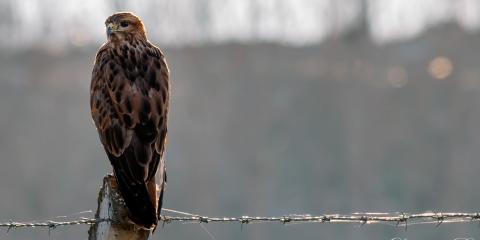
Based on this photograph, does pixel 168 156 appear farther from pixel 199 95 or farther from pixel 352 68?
pixel 352 68

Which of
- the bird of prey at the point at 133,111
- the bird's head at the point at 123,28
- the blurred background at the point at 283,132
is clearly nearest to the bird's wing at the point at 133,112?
the bird of prey at the point at 133,111

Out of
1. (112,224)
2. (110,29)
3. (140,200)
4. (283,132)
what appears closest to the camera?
(112,224)

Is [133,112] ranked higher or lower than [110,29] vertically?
lower

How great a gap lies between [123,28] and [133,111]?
1.15m

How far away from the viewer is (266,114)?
75.2 feet

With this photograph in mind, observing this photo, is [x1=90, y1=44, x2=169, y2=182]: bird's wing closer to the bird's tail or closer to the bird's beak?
the bird's tail

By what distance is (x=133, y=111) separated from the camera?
215 inches

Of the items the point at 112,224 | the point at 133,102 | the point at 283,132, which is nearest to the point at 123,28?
the point at 133,102

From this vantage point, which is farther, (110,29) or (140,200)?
(110,29)

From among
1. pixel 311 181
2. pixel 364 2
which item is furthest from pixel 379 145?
pixel 364 2

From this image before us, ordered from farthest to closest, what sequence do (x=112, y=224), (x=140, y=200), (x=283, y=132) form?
(x=283, y=132)
(x=140, y=200)
(x=112, y=224)

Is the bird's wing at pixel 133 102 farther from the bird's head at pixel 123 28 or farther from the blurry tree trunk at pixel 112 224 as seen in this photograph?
the blurry tree trunk at pixel 112 224

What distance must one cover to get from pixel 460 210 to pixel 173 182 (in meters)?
7.40

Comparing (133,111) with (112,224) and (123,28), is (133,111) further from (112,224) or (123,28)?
(112,224)
